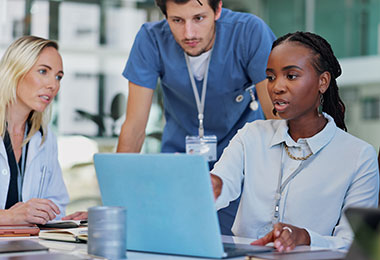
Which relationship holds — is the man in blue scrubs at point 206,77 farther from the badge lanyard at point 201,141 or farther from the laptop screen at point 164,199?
the laptop screen at point 164,199

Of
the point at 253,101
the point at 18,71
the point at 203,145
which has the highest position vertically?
the point at 18,71

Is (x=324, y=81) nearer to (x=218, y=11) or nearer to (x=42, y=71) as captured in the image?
(x=218, y=11)

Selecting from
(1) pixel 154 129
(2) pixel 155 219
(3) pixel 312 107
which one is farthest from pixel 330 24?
(2) pixel 155 219

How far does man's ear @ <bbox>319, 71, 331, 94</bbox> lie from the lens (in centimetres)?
166

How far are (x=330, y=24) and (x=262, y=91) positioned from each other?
11.6 ft

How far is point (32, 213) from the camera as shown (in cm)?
181

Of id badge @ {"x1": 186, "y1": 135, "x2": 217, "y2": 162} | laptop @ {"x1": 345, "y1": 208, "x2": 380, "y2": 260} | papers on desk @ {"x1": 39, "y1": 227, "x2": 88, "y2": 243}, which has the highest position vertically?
laptop @ {"x1": 345, "y1": 208, "x2": 380, "y2": 260}

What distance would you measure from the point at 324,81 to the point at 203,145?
80 cm

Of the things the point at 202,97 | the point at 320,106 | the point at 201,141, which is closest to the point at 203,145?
the point at 201,141

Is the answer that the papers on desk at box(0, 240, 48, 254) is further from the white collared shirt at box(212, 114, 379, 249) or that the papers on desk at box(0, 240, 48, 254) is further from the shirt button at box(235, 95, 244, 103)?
the shirt button at box(235, 95, 244, 103)

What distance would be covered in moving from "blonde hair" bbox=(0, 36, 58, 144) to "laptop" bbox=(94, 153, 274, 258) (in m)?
1.22

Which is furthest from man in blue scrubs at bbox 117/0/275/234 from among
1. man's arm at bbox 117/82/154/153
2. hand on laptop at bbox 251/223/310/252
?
hand on laptop at bbox 251/223/310/252

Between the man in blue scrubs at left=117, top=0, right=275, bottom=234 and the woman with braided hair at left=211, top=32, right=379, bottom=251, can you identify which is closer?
the woman with braided hair at left=211, top=32, right=379, bottom=251

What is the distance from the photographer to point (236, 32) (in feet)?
7.68
